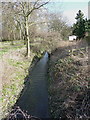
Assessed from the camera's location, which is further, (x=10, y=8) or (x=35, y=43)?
(x=35, y=43)

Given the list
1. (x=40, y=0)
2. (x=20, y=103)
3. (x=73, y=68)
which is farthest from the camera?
(x=40, y=0)

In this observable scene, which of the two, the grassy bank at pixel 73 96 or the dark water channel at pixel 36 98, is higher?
the grassy bank at pixel 73 96

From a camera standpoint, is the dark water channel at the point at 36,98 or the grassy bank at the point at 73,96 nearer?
the grassy bank at the point at 73,96

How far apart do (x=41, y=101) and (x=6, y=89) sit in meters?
2.46

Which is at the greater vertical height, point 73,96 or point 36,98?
point 73,96

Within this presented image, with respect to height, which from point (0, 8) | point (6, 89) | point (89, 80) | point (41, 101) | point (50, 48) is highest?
point (0, 8)

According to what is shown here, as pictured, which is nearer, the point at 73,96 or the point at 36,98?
the point at 73,96

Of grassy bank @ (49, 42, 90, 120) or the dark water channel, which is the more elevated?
grassy bank @ (49, 42, 90, 120)

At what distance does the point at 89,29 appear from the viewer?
21.7 m

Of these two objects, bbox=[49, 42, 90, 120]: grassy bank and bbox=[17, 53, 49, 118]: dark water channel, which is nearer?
bbox=[49, 42, 90, 120]: grassy bank

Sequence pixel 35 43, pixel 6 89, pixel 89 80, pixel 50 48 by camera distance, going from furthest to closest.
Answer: pixel 35 43, pixel 50 48, pixel 6 89, pixel 89 80

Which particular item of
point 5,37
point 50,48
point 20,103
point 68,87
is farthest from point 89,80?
point 5,37

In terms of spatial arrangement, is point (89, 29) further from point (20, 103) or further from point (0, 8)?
point (20, 103)

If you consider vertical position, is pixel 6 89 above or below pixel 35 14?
below
